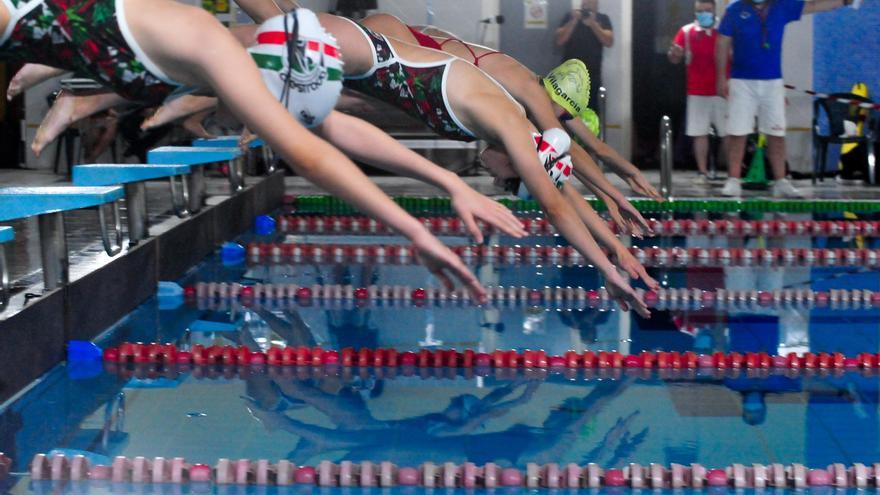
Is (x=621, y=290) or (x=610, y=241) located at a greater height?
(x=610, y=241)

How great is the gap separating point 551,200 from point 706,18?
747 centimetres

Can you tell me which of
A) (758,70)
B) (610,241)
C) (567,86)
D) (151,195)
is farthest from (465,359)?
(758,70)

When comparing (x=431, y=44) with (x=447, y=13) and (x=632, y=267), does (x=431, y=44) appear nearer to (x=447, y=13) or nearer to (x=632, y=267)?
(x=632, y=267)


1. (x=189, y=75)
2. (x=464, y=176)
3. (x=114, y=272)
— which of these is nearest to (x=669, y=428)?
(x=189, y=75)

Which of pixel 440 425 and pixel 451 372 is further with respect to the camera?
A: pixel 451 372

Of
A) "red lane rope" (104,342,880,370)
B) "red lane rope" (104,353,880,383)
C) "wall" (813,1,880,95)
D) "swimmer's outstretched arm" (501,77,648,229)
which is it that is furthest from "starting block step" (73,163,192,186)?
"wall" (813,1,880,95)

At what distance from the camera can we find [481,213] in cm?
296

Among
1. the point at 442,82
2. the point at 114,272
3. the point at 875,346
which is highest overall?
the point at 442,82

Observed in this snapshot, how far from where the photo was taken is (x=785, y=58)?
13.1m

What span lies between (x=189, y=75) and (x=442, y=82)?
207cm

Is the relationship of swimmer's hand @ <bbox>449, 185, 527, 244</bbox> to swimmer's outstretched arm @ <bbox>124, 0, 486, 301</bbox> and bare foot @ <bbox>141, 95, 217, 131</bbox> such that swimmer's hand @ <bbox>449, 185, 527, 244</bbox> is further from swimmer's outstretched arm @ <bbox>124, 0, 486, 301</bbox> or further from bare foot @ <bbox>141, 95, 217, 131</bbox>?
bare foot @ <bbox>141, 95, 217, 131</bbox>

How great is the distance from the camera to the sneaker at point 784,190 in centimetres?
1045

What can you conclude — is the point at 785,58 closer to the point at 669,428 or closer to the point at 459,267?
the point at 669,428

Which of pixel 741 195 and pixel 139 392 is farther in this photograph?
pixel 741 195
